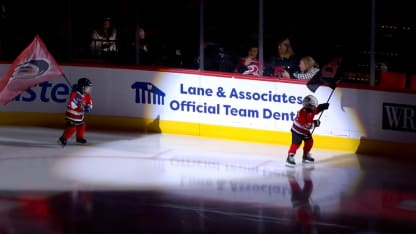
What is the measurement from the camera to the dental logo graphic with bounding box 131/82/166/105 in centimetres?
1708

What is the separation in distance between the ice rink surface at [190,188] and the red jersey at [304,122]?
56 centimetres

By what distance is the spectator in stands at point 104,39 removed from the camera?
17781 millimetres

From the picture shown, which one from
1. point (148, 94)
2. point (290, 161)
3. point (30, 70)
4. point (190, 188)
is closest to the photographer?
point (190, 188)

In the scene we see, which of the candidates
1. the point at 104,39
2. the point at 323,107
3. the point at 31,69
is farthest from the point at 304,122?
the point at 104,39

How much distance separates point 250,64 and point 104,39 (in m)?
3.05

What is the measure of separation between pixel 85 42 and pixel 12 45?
138 centimetres

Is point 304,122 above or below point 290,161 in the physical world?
above

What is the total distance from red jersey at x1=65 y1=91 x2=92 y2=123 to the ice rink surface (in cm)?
49

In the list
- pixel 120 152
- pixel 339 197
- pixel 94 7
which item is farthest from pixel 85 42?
pixel 339 197

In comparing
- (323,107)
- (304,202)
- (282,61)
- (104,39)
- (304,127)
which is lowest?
(304,202)

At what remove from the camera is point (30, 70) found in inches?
623

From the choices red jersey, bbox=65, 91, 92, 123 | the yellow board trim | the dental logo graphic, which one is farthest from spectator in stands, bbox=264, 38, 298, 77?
red jersey, bbox=65, 91, 92, 123

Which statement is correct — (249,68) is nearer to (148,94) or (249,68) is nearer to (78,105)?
(148,94)

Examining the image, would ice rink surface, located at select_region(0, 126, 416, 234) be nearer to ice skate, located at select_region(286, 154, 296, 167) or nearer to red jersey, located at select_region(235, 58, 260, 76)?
ice skate, located at select_region(286, 154, 296, 167)
